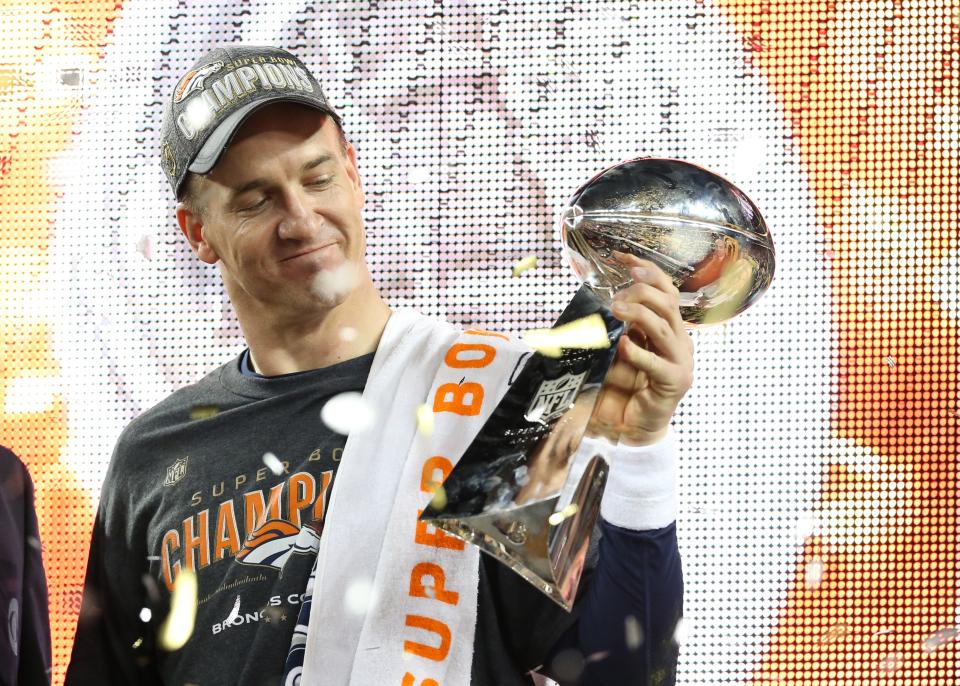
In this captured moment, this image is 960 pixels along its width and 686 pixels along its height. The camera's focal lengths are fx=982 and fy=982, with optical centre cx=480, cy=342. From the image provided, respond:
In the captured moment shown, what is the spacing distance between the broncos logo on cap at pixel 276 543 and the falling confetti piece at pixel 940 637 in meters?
1.06

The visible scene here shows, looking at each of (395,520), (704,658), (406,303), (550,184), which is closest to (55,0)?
(406,303)

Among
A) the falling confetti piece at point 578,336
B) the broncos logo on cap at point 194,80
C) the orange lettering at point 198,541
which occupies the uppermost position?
the broncos logo on cap at point 194,80

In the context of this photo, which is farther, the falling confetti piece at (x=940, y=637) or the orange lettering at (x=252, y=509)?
the falling confetti piece at (x=940, y=637)

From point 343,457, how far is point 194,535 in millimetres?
222

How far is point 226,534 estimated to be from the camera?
1.19 metres

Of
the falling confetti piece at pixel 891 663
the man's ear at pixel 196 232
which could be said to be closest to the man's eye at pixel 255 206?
the man's ear at pixel 196 232

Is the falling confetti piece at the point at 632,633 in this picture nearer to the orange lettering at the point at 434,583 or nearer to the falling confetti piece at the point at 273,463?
the orange lettering at the point at 434,583

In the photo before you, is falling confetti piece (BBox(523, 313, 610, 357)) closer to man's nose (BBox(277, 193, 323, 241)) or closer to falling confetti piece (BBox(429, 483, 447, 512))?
falling confetti piece (BBox(429, 483, 447, 512))

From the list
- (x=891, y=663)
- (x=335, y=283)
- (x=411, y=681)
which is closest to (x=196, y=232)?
(x=335, y=283)

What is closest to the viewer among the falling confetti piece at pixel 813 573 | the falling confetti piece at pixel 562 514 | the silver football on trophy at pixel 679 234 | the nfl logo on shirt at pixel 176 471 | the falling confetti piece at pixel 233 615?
the falling confetti piece at pixel 562 514

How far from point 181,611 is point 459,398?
0.43m

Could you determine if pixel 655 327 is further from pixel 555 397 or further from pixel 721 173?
pixel 721 173

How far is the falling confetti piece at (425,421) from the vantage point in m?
1.16

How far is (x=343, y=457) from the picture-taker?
1.16 m
